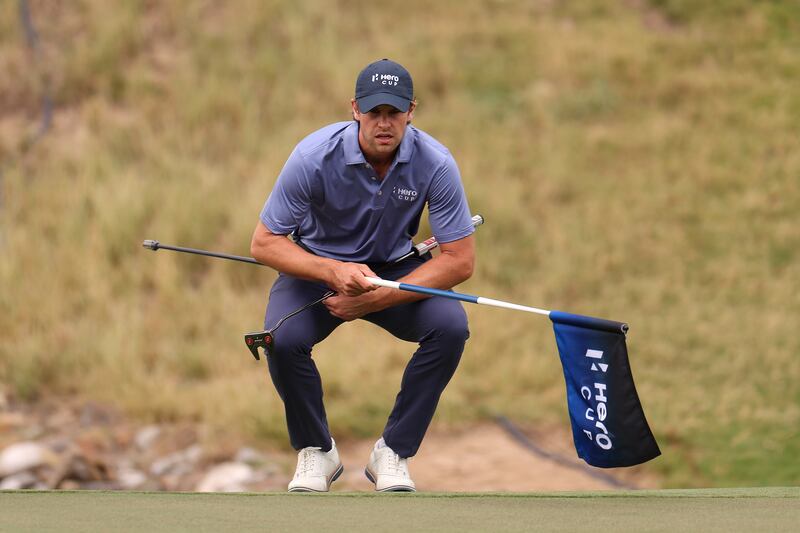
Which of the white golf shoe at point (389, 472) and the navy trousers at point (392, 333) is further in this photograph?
the white golf shoe at point (389, 472)

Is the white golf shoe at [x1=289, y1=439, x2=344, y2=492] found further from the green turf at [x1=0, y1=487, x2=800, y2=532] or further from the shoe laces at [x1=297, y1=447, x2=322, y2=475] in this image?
the green turf at [x1=0, y1=487, x2=800, y2=532]

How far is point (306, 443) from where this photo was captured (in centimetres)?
507

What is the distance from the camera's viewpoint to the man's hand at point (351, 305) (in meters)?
4.76

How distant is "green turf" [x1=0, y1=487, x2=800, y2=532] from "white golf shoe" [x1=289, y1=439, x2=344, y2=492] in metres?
0.68

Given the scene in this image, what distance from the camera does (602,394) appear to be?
13.4ft

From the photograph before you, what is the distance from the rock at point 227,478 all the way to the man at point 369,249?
14.3ft

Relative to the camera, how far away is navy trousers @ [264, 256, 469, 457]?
4840mm

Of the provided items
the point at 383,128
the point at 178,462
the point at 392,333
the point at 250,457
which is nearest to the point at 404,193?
the point at 383,128

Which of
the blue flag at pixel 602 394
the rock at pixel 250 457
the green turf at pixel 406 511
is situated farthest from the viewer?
the rock at pixel 250 457

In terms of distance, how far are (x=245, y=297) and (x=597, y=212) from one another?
3.40 m

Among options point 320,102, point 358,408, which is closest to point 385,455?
point 358,408

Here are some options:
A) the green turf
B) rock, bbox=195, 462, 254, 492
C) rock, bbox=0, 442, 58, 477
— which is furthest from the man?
rock, bbox=0, 442, 58, 477

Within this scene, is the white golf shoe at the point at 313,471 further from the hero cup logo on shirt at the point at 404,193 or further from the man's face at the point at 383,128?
the man's face at the point at 383,128

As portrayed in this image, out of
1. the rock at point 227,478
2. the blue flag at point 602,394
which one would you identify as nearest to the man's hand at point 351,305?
the blue flag at point 602,394
